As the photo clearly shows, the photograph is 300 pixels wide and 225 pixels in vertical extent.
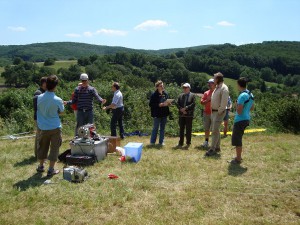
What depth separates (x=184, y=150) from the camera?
7918mm

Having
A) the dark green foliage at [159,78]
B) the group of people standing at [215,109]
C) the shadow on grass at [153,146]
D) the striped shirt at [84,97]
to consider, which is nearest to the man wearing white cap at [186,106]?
the group of people standing at [215,109]

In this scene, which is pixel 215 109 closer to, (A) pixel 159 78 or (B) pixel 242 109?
(B) pixel 242 109

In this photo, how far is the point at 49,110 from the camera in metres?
5.63

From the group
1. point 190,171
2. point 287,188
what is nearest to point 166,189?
point 190,171

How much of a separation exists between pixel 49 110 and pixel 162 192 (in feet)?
8.00

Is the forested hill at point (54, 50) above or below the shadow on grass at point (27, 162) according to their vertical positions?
above

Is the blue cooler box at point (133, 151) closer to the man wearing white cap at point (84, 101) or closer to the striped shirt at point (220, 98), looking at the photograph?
the man wearing white cap at point (84, 101)

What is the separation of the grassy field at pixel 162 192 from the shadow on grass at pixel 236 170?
0.02 meters

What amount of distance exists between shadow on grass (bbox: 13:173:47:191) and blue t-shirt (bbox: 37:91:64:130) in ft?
3.10

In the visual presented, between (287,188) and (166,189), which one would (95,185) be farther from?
(287,188)

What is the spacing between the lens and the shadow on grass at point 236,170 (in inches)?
239

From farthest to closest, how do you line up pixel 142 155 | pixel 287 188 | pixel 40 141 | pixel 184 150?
pixel 184 150 < pixel 142 155 < pixel 40 141 < pixel 287 188

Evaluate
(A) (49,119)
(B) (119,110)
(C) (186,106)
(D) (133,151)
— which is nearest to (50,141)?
(A) (49,119)

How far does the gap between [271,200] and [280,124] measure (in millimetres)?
7334
